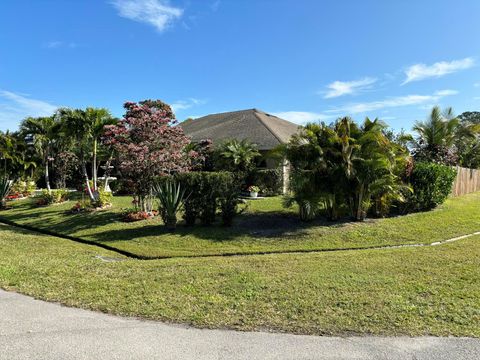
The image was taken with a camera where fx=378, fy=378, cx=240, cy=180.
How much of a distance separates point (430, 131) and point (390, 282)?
19.2 metres

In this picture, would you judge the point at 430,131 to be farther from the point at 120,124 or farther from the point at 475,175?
the point at 120,124

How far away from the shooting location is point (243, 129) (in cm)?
2495

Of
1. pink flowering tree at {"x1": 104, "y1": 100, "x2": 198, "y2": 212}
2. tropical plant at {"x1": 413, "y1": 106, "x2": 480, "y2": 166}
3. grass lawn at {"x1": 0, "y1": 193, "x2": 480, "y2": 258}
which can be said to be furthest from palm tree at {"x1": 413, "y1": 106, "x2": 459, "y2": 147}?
pink flowering tree at {"x1": 104, "y1": 100, "x2": 198, "y2": 212}

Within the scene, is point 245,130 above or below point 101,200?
above

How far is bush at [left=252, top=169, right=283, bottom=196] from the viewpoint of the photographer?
1906cm

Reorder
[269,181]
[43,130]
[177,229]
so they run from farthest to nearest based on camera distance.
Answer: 1. [43,130]
2. [269,181]
3. [177,229]

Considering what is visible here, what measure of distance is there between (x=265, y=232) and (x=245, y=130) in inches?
600

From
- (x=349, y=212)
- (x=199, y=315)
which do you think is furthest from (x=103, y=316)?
(x=349, y=212)

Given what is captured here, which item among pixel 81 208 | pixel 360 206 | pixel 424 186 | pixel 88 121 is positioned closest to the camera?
pixel 360 206

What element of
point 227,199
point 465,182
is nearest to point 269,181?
point 227,199

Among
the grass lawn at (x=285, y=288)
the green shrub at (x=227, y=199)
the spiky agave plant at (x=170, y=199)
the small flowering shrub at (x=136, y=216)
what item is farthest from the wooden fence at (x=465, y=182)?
the small flowering shrub at (x=136, y=216)

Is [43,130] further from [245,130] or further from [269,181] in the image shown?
[269,181]

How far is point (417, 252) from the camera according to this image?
7773 millimetres

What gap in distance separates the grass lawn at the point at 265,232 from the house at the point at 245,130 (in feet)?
27.4
